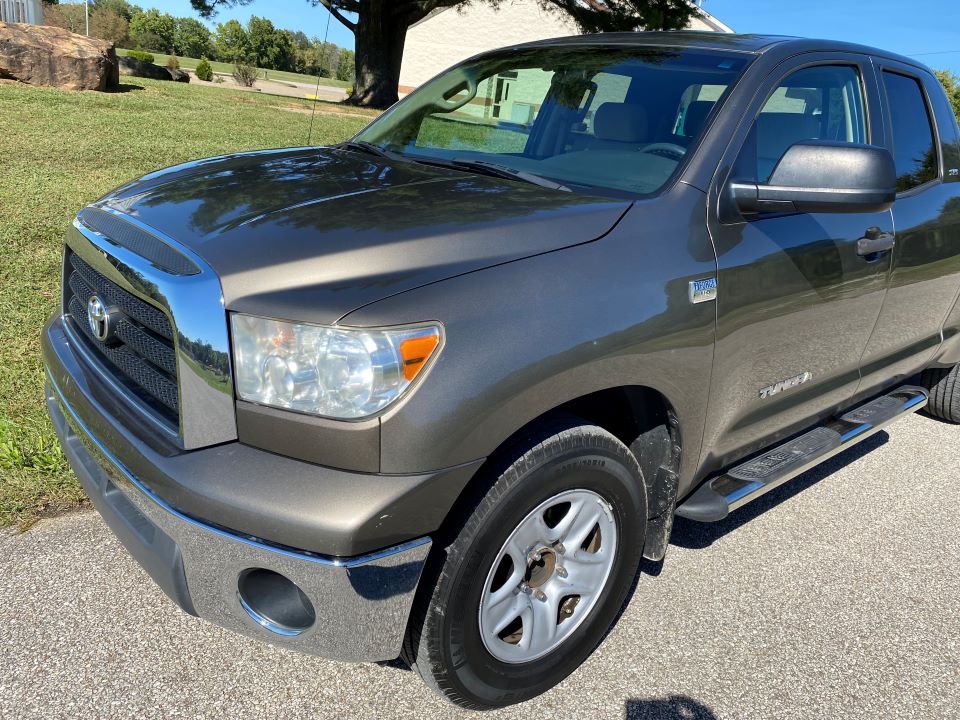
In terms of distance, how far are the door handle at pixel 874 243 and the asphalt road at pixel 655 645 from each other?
3.99 feet

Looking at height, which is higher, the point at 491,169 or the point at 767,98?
the point at 767,98

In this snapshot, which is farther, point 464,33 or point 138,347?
point 464,33

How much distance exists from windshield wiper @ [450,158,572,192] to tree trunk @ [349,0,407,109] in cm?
1925

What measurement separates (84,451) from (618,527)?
1608 mm

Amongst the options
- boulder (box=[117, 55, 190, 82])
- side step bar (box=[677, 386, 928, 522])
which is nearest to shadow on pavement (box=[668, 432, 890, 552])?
side step bar (box=[677, 386, 928, 522])

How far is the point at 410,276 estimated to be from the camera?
6.32 feet

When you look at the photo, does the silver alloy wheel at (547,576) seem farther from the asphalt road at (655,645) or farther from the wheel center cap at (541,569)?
the asphalt road at (655,645)

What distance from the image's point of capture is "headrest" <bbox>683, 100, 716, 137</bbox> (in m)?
2.65

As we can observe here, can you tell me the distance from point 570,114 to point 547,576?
5.83 ft

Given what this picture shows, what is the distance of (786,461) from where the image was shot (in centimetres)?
301

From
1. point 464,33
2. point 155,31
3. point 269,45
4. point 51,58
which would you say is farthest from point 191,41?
point 51,58

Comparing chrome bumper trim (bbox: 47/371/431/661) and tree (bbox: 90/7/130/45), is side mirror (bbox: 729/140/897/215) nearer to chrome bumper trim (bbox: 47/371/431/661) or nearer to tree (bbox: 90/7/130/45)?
chrome bumper trim (bbox: 47/371/431/661)

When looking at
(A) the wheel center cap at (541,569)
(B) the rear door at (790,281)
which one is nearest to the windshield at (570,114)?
(B) the rear door at (790,281)

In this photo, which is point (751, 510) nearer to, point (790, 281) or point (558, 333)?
point (790, 281)
